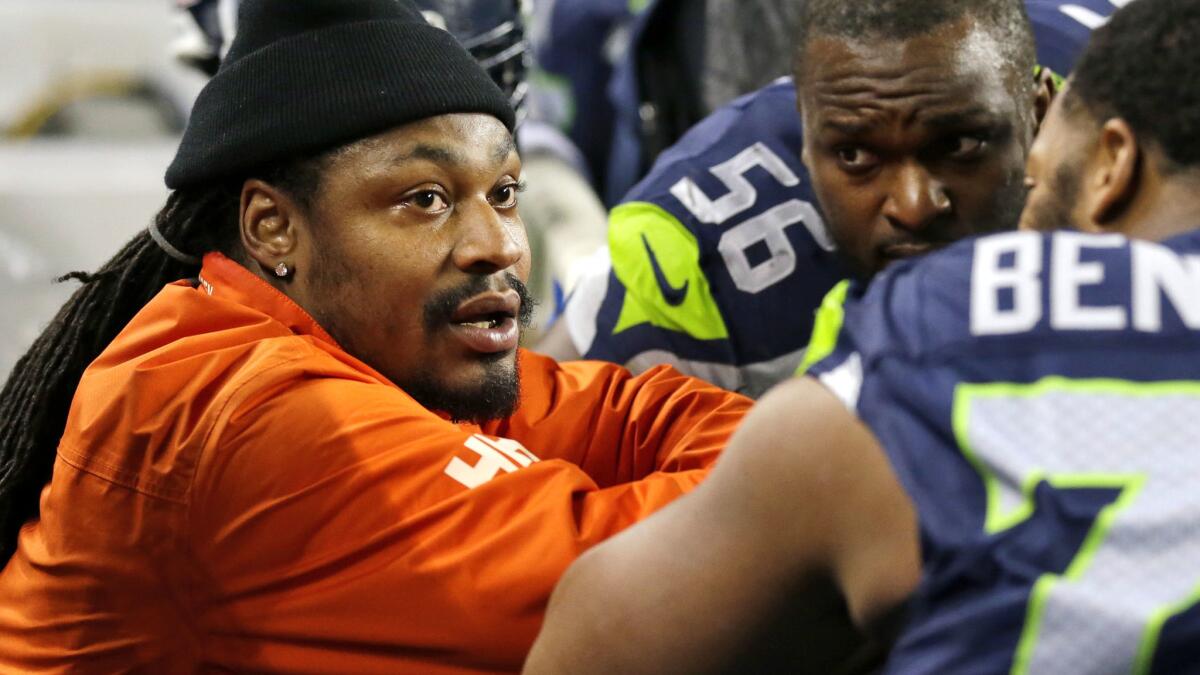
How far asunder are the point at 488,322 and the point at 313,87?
319mm

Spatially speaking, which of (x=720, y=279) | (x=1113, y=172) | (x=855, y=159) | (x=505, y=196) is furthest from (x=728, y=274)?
(x=1113, y=172)

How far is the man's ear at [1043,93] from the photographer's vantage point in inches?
85.0

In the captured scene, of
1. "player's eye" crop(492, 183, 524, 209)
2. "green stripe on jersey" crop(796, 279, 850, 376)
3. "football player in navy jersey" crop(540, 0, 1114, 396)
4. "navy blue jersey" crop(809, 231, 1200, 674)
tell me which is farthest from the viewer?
"football player in navy jersey" crop(540, 0, 1114, 396)

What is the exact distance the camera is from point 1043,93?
2.17 m

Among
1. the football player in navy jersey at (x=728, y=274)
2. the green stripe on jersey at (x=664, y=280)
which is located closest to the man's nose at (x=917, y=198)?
the football player in navy jersey at (x=728, y=274)

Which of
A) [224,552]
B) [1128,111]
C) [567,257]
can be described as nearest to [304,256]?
[224,552]

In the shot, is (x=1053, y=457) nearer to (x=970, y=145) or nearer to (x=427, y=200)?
(x=427, y=200)

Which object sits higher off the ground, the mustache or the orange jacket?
the mustache

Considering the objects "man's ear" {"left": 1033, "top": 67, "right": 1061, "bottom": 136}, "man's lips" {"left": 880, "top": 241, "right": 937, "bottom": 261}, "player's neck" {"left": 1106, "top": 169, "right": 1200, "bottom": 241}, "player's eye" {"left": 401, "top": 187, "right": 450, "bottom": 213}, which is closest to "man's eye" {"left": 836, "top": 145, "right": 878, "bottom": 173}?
"man's lips" {"left": 880, "top": 241, "right": 937, "bottom": 261}

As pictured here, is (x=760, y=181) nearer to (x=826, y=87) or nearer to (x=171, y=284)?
(x=826, y=87)

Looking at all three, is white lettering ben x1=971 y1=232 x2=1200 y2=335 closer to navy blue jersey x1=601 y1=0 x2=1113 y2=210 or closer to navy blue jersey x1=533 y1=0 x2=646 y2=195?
navy blue jersey x1=601 y1=0 x2=1113 y2=210

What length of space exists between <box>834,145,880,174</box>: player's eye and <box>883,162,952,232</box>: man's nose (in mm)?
48

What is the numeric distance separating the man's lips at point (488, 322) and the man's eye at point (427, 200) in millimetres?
107

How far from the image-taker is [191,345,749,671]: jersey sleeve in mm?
1466
